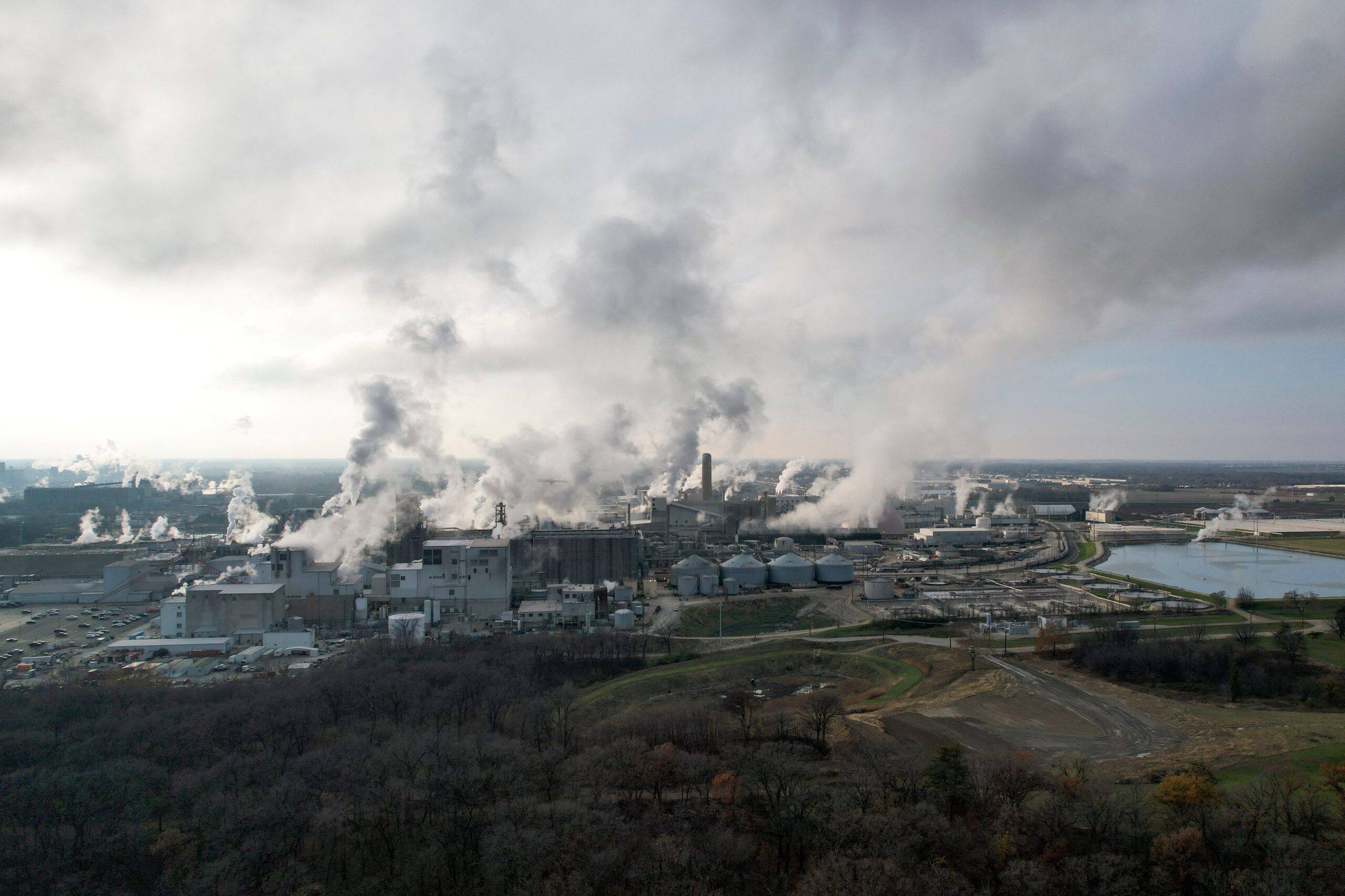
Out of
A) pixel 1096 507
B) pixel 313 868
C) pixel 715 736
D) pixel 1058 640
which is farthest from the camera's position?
pixel 1096 507

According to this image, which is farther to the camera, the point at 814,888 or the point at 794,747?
the point at 794,747

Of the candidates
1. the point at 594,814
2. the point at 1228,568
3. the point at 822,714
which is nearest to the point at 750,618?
the point at 822,714

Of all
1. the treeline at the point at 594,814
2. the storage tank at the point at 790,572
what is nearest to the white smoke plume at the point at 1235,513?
the storage tank at the point at 790,572

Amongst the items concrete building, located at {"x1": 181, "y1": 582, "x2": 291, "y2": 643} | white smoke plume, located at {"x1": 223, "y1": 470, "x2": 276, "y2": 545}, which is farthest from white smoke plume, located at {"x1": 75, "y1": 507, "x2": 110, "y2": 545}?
concrete building, located at {"x1": 181, "y1": 582, "x2": 291, "y2": 643}

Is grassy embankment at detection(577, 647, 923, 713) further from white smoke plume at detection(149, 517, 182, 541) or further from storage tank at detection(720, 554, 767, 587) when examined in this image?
white smoke plume at detection(149, 517, 182, 541)

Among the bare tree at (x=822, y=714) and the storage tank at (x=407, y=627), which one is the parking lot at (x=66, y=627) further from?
the bare tree at (x=822, y=714)

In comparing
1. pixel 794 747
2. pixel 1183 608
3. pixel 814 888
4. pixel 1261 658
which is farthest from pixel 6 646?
pixel 1183 608

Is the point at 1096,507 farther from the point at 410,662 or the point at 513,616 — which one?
the point at 410,662
